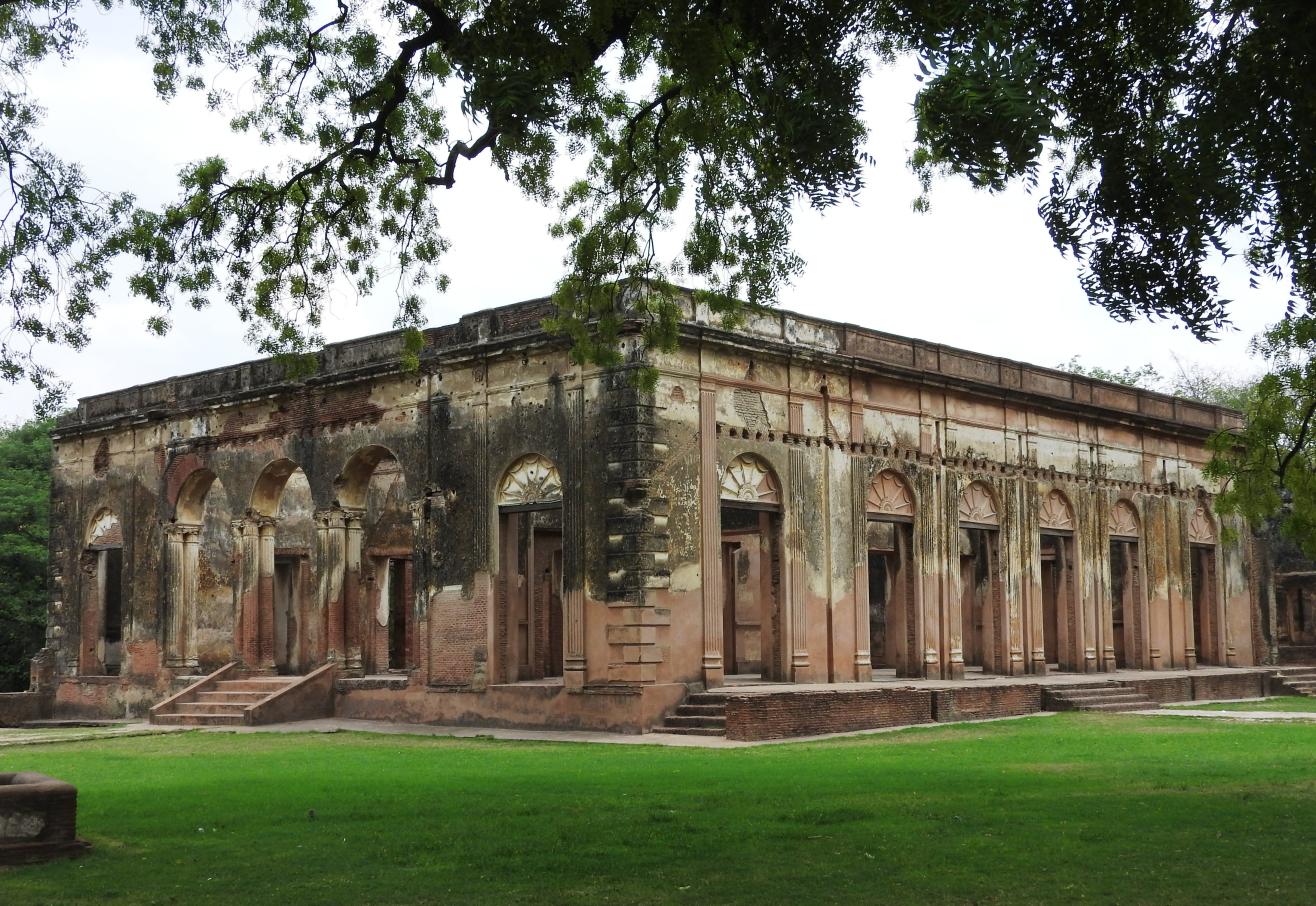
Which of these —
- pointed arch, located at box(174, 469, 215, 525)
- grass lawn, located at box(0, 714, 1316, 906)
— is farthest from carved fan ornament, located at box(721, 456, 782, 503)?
pointed arch, located at box(174, 469, 215, 525)

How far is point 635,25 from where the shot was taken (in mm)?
9508

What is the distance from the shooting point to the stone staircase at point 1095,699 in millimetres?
21625

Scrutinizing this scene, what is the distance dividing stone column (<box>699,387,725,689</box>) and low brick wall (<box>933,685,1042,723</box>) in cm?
301

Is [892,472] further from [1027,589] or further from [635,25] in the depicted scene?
Answer: [635,25]

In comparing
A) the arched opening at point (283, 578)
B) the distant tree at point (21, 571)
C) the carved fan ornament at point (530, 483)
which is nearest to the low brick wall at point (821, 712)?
the carved fan ornament at point (530, 483)

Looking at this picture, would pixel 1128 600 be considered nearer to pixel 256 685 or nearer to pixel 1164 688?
pixel 1164 688

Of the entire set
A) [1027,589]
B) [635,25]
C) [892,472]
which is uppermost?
[635,25]

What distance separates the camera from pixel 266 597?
23.2m

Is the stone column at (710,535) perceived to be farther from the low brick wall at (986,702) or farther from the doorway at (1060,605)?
the doorway at (1060,605)

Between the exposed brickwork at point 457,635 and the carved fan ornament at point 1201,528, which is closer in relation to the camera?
the exposed brickwork at point 457,635

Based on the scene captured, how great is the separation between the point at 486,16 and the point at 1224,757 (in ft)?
31.2

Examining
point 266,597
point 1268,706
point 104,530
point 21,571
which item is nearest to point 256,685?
point 266,597

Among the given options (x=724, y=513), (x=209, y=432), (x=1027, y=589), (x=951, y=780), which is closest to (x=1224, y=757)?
(x=951, y=780)

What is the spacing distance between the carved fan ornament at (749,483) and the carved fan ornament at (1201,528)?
11490 millimetres
